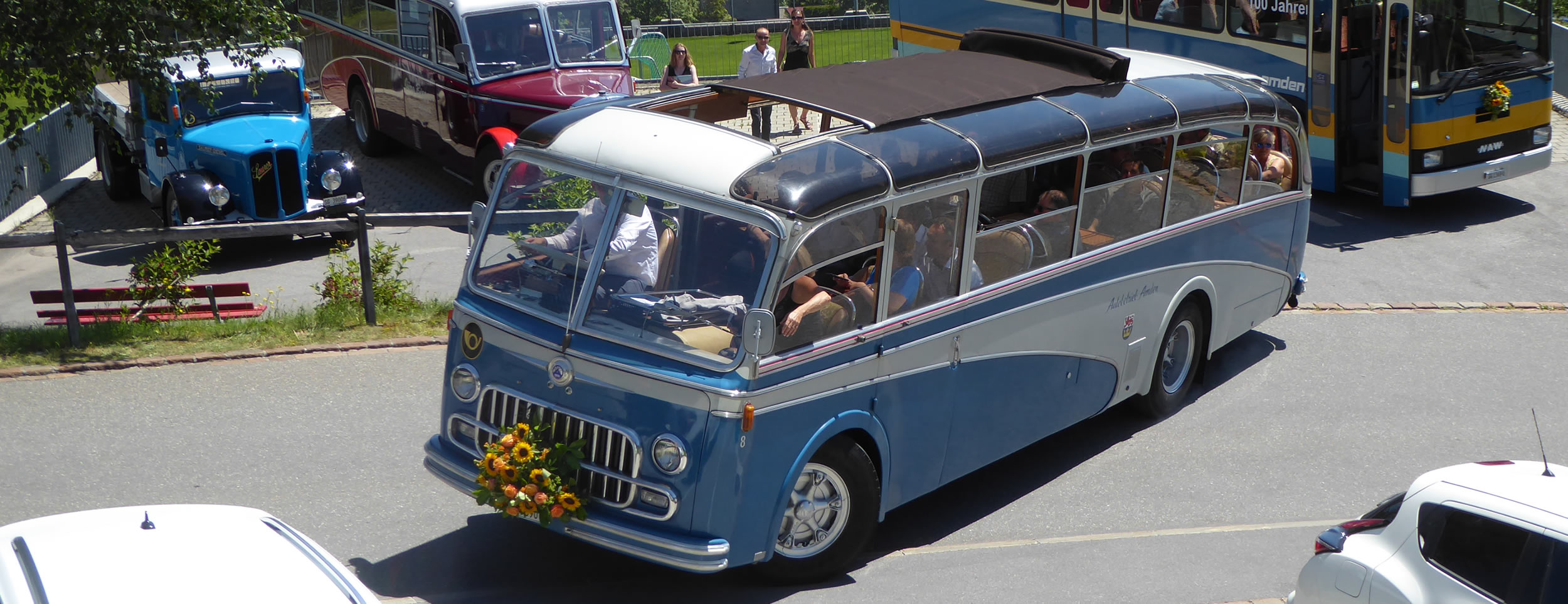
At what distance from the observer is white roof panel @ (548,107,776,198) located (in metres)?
6.24

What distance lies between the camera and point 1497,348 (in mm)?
10812

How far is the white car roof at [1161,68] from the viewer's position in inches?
358

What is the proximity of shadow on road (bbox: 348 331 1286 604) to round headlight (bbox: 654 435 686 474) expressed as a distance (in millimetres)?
926

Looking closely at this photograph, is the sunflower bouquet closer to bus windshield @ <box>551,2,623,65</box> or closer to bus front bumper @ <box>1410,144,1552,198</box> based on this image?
bus windshield @ <box>551,2,623,65</box>

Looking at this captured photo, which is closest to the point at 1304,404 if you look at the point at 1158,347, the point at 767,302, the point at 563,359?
the point at 1158,347

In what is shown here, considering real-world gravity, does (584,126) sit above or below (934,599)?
above

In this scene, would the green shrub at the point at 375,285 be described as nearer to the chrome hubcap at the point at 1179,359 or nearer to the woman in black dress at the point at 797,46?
the chrome hubcap at the point at 1179,359

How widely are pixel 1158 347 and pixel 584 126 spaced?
4.42 m

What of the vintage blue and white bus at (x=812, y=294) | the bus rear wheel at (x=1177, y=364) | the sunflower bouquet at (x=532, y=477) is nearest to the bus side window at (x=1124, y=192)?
the vintage blue and white bus at (x=812, y=294)

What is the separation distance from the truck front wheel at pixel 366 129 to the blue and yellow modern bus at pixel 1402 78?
460 inches

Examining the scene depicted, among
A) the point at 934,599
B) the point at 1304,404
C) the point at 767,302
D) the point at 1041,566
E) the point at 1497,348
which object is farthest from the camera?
the point at 1497,348

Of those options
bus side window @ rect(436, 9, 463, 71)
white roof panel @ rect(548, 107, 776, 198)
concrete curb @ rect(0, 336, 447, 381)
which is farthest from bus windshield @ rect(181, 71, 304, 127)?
white roof panel @ rect(548, 107, 776, 198)

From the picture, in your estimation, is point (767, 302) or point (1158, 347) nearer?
point (767, 302)

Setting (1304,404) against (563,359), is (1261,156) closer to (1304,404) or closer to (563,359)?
(1304,404)
